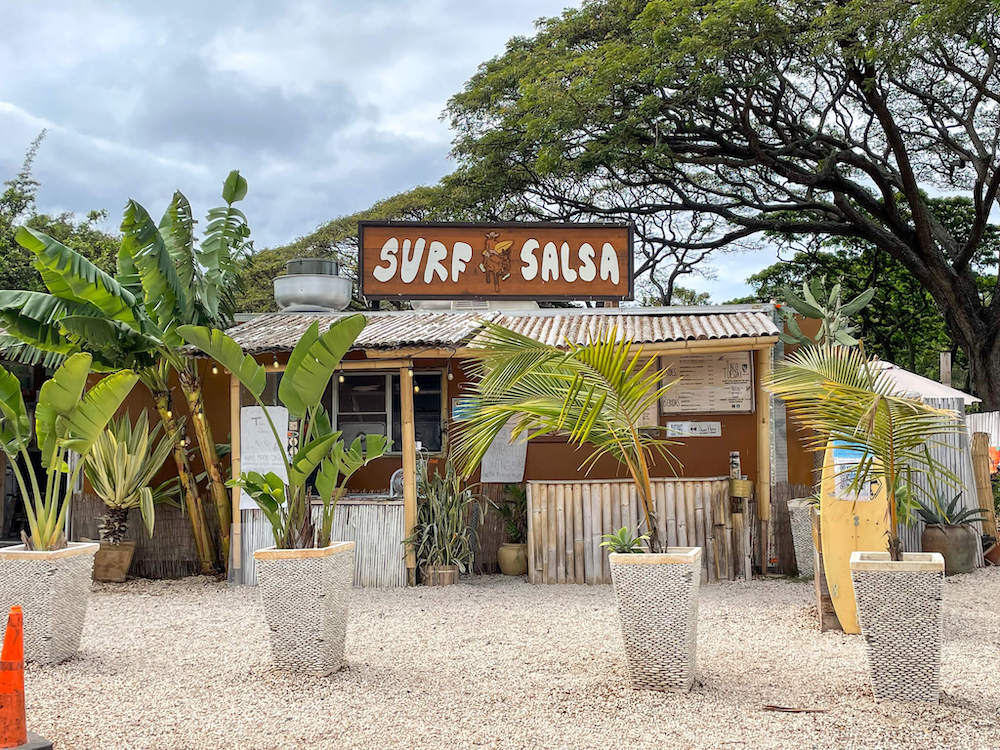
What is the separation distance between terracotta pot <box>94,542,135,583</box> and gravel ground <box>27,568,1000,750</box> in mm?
1662

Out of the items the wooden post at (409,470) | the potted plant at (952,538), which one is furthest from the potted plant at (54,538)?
the potted plant at (952,538)

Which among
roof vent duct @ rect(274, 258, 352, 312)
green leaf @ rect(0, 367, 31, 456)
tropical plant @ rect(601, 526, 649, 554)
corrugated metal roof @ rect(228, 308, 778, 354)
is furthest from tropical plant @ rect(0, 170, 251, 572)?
tropical plant @ rect(601, 526, 649, 554)

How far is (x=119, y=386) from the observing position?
20.2 feet

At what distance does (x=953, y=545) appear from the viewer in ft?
29.6

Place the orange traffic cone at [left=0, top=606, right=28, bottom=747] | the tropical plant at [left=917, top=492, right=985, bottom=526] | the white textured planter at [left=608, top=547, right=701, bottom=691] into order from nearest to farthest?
the orange traffic cone at [left=0, top=606, right=28, bottom=747] < the white textured planter at [left=608, top=547, right=701, bottom=691] < the tropical plant at [left=917, top=492, right=985, bottom=526]

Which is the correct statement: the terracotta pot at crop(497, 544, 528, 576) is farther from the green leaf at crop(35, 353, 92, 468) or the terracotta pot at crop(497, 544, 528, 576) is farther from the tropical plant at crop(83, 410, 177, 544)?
the green leaf at crop(35, 353, 92, 468)

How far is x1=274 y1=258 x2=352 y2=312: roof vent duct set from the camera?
11203mm

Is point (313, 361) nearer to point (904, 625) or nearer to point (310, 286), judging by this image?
point (904, 625)

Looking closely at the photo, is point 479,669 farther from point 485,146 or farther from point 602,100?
point 485,146

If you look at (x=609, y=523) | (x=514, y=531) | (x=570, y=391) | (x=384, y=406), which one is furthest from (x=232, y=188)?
(x=570, y=391)

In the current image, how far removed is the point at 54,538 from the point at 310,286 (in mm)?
5586

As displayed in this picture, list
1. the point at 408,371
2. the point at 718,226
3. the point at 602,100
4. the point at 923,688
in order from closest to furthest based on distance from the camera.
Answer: the point at 923,688 < the point at 408,371 < the point at 602,100 < the point at 718,226

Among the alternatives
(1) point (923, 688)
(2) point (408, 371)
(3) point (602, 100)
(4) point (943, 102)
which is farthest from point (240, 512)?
(4) point (943, 102)

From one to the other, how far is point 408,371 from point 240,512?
222 centimetres
